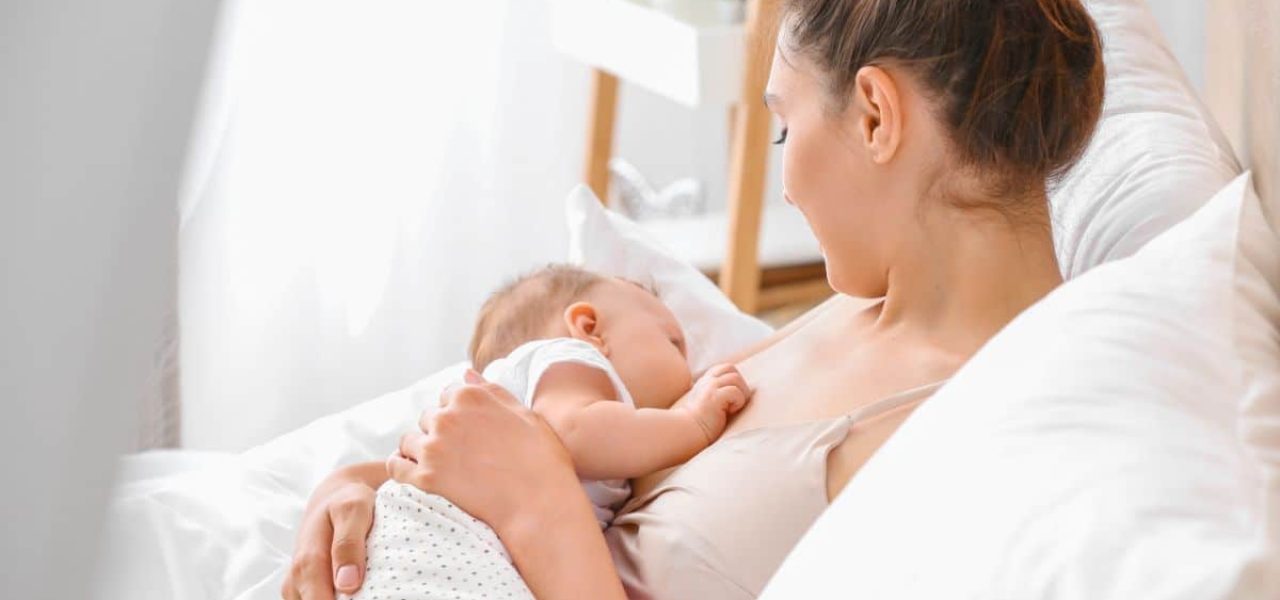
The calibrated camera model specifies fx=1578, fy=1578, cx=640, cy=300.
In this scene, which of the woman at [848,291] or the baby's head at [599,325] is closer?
the woman at [848,291]

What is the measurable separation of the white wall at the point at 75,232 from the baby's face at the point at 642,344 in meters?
1.04

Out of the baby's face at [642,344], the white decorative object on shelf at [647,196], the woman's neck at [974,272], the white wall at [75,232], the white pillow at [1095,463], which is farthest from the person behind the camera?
the white decorative object on shelf at [647,196]

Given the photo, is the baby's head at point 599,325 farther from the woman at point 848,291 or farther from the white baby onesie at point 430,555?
the white baby onesie at point 430,555

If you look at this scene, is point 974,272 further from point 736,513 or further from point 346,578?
point 346,578

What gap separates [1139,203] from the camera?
1.31 meters

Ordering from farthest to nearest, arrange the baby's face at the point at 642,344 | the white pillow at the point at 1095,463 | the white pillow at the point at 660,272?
the white pillow at the point at 660,272 < the baby's face at the point at 642,344 < the white pillow at the point at 1095,463

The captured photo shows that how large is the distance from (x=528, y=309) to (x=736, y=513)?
458 millimetres

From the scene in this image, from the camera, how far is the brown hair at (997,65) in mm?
1163

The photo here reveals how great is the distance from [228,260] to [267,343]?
0.18m

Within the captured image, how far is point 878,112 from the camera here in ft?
3.97

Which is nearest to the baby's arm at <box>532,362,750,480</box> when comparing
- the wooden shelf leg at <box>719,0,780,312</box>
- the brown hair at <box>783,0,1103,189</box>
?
the brown hair at <box>783,0,1103,189</box>

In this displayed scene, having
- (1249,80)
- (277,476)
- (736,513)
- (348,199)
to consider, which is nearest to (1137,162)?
(1249,80)

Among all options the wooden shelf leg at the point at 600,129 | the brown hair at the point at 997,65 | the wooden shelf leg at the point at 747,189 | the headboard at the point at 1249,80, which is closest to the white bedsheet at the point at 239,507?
the brown hair at the point at 997,65

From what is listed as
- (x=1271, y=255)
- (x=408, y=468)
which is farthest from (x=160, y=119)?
(x=408, y=468)
